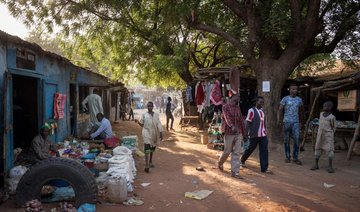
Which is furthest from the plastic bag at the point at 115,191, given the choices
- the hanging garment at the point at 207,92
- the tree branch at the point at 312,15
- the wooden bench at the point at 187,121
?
the wooden bench at the point at 187,121

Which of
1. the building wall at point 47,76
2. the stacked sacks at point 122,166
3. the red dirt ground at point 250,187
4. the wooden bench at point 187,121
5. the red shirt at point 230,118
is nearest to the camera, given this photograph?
the red dirt ground at point 250,187

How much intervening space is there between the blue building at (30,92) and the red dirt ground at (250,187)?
60.8 inches

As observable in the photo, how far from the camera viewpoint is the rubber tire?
5246 millimetres

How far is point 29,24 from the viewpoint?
16219 mm

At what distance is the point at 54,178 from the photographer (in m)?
5.34

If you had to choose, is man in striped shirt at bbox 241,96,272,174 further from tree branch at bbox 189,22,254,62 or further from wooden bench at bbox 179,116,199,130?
wooden bench at bbox 179,116,199,130

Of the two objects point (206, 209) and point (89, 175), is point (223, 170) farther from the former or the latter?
point (89, 175)

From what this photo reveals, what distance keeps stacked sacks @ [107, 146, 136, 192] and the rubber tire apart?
1030mm

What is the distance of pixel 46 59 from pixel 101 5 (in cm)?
794

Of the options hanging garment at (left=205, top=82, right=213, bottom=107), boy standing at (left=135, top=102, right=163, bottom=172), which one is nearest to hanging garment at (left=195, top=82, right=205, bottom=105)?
hanging garment at (left=205, top=82, right=213, bottom=107)

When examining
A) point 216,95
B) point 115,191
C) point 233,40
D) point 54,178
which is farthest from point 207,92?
point 54,178

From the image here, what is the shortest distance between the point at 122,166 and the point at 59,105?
3.91 metres

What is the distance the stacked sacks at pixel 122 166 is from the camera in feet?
21.5

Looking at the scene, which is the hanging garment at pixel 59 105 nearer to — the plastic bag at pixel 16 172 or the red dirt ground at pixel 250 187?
the red dirt ground at pixel 250 187
